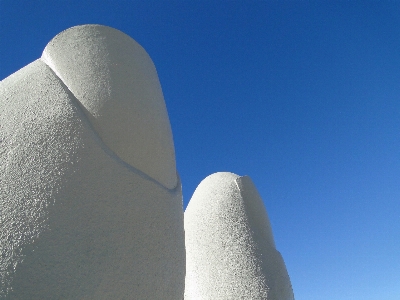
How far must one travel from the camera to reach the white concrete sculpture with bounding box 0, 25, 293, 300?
2.63 m

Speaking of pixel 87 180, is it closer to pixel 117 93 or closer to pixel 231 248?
pixel 117 93

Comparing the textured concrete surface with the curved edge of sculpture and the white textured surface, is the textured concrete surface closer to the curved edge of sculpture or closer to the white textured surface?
the curved edge of sculpture

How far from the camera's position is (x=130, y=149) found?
3.29m

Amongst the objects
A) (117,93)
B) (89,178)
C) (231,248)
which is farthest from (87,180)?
(231,248)

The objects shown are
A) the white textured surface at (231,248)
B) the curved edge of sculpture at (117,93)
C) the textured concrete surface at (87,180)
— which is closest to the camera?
the textured concrete surface at (87,180)

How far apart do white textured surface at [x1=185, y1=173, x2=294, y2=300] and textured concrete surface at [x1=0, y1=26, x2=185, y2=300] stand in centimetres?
247

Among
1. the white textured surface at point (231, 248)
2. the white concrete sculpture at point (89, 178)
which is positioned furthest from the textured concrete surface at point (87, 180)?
the white textured surface at point (231, 248)

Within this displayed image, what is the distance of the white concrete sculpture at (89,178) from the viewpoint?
2629 millimetres

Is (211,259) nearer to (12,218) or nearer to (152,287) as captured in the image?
(152,287)

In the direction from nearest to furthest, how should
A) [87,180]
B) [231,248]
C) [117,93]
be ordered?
[87,180]
[117,93]
[231,248]

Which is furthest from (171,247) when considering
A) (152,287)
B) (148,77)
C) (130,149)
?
(148,77)

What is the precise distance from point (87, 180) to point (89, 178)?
0.8 inches

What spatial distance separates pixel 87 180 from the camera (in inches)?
115

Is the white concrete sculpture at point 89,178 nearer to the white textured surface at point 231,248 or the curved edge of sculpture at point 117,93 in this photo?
the curved edge of sculpture at point 117,93
